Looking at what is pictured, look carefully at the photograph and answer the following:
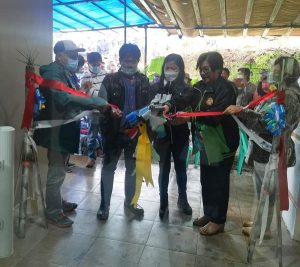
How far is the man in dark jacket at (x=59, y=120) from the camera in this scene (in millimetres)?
1867

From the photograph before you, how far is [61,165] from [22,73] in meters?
0.69

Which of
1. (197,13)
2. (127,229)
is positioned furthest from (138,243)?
(197,13)

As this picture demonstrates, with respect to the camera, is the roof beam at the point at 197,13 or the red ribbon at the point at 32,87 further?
the roof beam at the point at 197,13

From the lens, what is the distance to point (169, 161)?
7.23 feet

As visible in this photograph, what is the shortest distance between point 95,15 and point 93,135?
962 mm

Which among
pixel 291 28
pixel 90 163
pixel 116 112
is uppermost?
pixel 291 28

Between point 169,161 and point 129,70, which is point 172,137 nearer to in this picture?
point 169,161

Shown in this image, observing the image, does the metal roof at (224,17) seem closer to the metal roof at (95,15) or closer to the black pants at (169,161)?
the metal roof at (95,15)

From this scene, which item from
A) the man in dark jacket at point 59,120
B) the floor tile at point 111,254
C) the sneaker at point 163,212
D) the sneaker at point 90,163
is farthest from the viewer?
the sneaker at point 90,163

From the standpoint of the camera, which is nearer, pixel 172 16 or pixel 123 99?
pixel 123 99

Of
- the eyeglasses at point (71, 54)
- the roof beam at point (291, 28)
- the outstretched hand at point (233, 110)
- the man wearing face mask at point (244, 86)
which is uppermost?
the roof beam at point (291, 28)

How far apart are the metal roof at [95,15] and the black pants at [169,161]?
90 centimetres

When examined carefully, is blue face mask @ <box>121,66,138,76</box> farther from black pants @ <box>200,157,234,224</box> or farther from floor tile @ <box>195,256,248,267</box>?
floor tile @ <box>195,256,248,267</box>

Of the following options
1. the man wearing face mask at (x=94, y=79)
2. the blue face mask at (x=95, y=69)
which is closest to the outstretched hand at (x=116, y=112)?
the man wearing face mask at (x=94, y=79)
